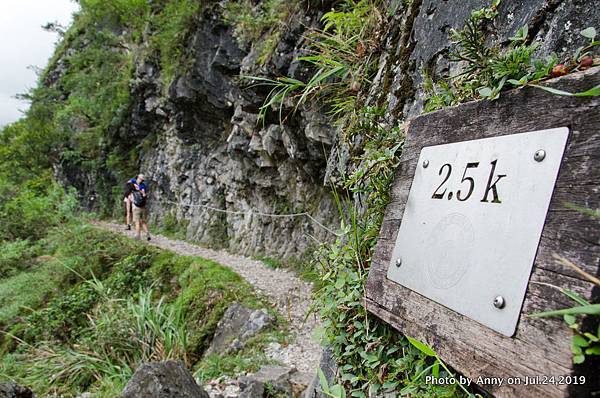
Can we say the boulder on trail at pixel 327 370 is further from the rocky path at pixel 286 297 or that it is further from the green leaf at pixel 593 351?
the green leaf at pixel 593 351

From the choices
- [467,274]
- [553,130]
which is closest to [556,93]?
[553,130]

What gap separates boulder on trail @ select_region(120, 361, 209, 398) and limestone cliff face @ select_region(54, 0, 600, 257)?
Result: 1.32 metres

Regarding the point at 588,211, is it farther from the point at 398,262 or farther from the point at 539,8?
the point at 539,8

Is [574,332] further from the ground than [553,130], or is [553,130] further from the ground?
[553,130]

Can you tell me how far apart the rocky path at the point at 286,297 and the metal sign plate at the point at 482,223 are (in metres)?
0.85

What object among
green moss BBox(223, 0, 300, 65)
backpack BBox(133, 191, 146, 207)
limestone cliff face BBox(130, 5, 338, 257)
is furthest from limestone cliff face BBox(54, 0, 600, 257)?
backpack BBox(133, 191, 146, 207)

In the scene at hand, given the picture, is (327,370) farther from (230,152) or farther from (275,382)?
(230,152)

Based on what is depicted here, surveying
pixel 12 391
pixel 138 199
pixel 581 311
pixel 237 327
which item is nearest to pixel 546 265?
pixel 581 311

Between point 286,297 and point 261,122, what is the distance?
131 inches

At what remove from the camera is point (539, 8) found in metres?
1.20

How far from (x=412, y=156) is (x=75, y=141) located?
1554cm

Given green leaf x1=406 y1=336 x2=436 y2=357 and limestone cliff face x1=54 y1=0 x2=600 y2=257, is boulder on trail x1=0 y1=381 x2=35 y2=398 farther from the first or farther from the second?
green leaf x1=406 y1=336 x2=436 y2=357

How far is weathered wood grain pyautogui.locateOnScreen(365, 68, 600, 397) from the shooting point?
69cm

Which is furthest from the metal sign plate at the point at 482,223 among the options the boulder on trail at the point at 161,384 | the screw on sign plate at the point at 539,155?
the boulder on trail at the point at 161,384
